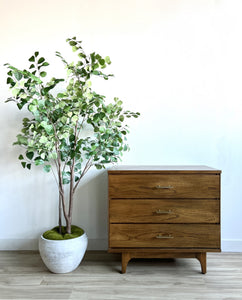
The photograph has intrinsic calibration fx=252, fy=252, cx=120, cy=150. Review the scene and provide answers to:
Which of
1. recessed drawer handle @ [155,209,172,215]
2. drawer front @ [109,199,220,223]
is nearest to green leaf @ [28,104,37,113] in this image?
drawer front @ [109,199,220,223]

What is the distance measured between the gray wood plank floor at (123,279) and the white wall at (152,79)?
0.87 ft

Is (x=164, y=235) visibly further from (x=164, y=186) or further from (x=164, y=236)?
(x=164, y=186)

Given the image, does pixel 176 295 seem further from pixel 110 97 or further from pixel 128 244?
pixel 110 97

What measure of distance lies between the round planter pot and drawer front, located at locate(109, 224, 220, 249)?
0.26 m

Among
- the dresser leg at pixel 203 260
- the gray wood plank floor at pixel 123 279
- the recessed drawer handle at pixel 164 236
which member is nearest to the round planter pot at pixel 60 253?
the gray wood plank floor at pixel 123 279

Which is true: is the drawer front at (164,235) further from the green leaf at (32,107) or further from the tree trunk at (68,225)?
the green leaf at (32,107)

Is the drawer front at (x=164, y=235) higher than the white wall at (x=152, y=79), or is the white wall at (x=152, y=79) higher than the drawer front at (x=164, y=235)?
the white wall at (x=152, y=79)

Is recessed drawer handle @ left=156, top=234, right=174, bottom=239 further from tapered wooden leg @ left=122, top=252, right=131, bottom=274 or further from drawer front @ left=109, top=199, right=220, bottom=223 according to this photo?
tapered wooden leg @ left=122, top=252, right=131, bottom=274

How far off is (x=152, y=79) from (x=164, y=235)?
1244mm

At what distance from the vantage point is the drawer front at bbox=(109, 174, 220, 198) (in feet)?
5.56

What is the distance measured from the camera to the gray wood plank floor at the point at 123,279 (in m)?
1.50

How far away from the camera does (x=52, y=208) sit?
2166mm

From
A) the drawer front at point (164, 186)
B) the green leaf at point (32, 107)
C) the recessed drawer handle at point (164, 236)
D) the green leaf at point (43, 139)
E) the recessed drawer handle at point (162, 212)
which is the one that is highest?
the green leaf at point (32, 107)

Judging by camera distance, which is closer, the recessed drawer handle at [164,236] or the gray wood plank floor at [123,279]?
the gray wood plank floor at [123,279]
